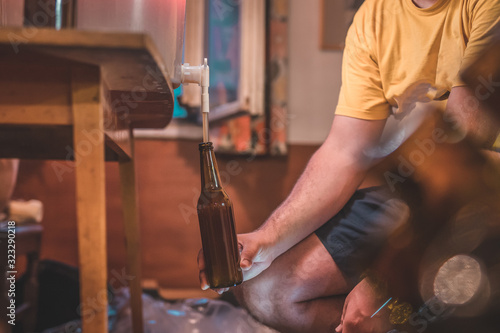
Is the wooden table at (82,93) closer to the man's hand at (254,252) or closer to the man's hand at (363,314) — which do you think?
the man's hand at (254,252)

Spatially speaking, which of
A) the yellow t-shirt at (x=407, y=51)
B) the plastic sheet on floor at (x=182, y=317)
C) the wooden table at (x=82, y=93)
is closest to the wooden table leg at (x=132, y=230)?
the plastic sheet on floor at (x=182, y=317)

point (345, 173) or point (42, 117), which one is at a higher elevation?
point (42, 117)

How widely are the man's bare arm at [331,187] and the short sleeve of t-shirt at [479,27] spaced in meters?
0.22

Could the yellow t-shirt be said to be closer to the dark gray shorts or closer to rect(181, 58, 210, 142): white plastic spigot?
the dark gray shorts

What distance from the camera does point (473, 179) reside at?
0.82m

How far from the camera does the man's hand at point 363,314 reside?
0.85 meters

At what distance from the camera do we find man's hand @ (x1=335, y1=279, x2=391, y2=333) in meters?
→ 0.85

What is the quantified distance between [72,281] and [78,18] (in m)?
1.00

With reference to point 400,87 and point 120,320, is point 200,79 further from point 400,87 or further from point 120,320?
point 120,320

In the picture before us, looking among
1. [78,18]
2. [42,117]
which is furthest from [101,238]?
[78,18]

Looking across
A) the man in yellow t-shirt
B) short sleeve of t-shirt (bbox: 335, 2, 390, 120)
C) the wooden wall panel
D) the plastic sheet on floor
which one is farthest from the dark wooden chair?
short sleeve of t-shirt (bbox: 335, 2, 390, 120)

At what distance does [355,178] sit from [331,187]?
0.06 m

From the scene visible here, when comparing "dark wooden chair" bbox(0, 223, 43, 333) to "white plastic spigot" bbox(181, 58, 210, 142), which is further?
"dark wooden chair" bbox(0, 223, 43, 333)

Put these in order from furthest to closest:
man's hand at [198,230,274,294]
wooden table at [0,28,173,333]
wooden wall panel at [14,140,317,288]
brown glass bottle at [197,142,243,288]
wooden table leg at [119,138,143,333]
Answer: wooden wall panel at [14,140,317,288] → wooden table leg at [119,138,143,333] → man's hand at [198,230,274,294] → brown glass bottle at [197,142,243,288] → wooden table at [0,28,173,333]
